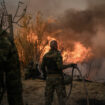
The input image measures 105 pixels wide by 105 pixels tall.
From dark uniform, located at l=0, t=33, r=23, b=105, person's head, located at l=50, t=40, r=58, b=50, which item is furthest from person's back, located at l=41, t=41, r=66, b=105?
dark uniform, located at l=0, t=33, r=23, b=105

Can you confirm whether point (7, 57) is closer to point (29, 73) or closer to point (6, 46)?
point (6, 46)

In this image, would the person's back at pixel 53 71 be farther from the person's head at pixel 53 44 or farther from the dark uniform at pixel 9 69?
the dark uniform at pixel 9 69

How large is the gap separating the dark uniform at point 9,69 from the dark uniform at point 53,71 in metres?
3.39

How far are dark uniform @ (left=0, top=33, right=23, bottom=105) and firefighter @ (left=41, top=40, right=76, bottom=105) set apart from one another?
3.38 metres

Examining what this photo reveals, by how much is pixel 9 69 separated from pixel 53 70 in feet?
11.8

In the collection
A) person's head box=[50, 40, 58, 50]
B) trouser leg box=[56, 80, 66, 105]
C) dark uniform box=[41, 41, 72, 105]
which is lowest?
trouser leg box=[56, 80, 66, 105]

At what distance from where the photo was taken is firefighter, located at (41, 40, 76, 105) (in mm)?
5262

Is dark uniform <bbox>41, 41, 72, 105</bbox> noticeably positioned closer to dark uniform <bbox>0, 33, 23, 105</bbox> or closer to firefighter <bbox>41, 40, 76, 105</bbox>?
firefighter <bbox>41, 40, 76, 105</bbox>

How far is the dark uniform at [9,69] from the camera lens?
179cm

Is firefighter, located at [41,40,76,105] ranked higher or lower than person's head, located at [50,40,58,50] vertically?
lower

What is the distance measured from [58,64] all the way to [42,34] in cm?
1251

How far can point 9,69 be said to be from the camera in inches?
71.6

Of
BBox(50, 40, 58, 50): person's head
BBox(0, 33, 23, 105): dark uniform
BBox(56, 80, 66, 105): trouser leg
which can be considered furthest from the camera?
BBox(56, 80, 66, 105): trouser leg

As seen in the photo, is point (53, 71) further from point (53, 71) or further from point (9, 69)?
point (9, 69)
